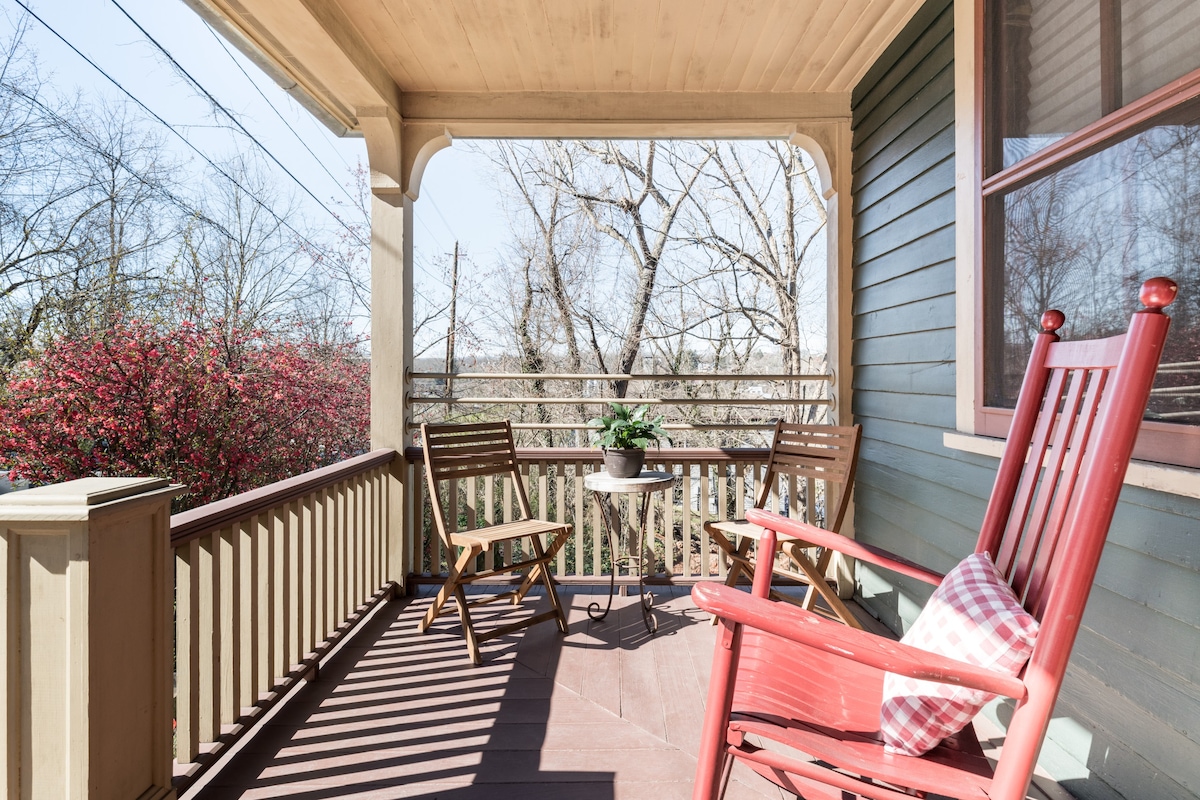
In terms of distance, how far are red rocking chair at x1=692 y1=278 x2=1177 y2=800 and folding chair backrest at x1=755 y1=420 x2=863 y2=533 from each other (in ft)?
4.75

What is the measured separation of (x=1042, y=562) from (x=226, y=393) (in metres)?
6.27

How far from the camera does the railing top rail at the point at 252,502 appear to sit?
1539mm

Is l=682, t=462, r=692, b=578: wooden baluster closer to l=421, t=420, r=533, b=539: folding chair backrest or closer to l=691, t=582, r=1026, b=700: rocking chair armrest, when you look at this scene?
l=421, t=420, r=533, b=539: folding chair backrest

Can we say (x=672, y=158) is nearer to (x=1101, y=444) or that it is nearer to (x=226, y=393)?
(x=226, y=393)

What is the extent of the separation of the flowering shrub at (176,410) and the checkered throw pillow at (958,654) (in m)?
5.92

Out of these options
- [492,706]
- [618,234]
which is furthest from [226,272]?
[492,706]

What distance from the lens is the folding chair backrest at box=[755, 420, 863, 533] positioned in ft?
9.01

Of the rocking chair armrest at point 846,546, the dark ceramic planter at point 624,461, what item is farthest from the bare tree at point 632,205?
the rocking chair armrest at point 846,546

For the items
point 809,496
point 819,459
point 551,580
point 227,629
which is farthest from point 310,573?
point 809,496

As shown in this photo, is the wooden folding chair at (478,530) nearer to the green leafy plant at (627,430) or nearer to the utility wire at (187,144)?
the green leafy plant at (627,430)

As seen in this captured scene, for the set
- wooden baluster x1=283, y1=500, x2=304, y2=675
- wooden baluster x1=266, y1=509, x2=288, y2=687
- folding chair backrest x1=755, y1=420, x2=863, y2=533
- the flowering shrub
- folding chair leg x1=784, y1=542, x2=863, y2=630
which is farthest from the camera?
the flowering shrub

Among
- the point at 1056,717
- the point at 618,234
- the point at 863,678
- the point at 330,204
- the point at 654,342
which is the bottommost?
the point at 1056,717

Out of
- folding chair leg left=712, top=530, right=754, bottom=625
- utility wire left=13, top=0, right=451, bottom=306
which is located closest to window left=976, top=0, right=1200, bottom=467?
folding chair leg left=712, top=530, right=754, bottom=625

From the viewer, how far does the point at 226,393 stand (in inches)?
223
